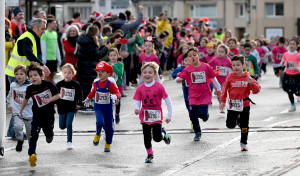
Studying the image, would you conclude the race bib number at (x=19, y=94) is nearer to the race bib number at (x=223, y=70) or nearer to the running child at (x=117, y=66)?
the running child at (x=117, y=66)

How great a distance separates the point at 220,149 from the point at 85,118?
16.8ft

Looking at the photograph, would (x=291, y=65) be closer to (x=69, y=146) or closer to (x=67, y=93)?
(x=67, y=93)

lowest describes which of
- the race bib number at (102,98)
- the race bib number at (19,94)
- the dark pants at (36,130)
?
the dark pants at (36,130)

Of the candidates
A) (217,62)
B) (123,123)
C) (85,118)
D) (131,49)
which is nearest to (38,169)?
(123,123)

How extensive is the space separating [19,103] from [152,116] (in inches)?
92.4

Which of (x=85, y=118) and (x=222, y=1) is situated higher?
(x=222, y=1)

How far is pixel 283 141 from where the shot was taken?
38.8 ft

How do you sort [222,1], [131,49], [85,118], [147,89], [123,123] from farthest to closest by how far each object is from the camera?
[222,1], [131,49], [85,118], [123,123], [147,89]

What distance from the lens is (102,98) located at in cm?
1177

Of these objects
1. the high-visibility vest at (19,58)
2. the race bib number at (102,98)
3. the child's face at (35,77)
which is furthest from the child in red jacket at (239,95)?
the high-visibility vest at (19,58)

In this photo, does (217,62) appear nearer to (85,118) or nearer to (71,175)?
(85,118)

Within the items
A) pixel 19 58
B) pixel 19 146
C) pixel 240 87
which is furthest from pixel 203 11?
pixel 19 146

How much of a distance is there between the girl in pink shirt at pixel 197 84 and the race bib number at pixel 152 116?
193cm

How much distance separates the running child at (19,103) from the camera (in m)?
11.5
